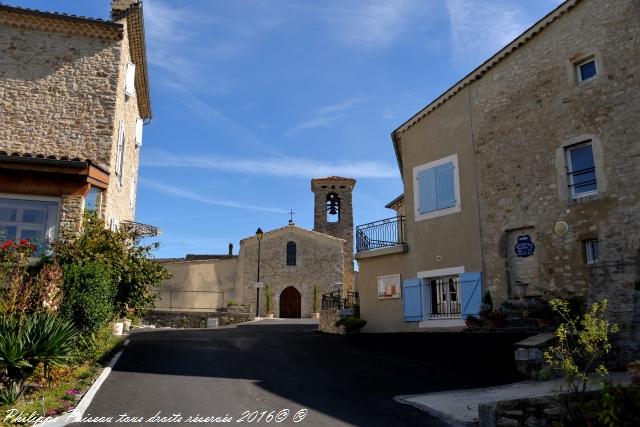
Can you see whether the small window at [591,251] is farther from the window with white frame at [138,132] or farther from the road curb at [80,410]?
the window with white frame at [138,132]

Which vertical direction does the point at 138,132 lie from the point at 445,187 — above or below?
above

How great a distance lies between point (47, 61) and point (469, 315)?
14.3 meters

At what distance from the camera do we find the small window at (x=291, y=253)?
38.2 m

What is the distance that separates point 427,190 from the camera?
1792 cm

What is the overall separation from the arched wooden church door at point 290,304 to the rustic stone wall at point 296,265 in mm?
308

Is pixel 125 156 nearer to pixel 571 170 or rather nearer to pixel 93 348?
pixel 93 348

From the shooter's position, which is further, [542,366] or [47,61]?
[47,61]

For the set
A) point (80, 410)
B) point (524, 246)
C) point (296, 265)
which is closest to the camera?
point (80, 410)

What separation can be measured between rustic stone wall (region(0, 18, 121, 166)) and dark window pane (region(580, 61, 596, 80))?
42.7ft

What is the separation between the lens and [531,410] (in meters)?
6.66

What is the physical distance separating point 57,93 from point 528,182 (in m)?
13.6

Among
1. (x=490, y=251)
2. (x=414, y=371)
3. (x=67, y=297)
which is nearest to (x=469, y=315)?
(x=490, y=251)

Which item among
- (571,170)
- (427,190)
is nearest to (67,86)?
(427,190)

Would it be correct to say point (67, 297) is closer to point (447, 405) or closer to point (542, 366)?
point (447, 405)
